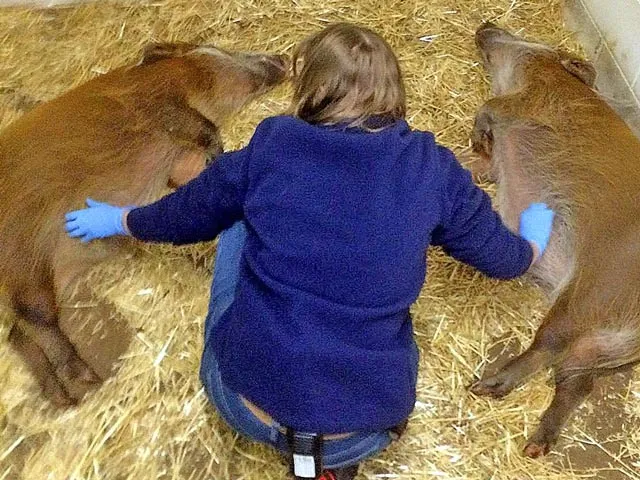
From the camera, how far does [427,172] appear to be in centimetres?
169

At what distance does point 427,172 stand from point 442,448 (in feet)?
3.13

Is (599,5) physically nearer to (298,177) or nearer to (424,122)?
(424,122)

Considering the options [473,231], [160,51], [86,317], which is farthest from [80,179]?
[473,231]

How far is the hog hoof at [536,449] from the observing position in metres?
2.30

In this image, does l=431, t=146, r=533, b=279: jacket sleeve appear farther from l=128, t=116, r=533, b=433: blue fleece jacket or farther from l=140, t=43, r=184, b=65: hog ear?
l=140, t=43, r=184, b=65: hog ear

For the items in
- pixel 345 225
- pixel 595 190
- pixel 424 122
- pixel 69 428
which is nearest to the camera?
pixel 345 225

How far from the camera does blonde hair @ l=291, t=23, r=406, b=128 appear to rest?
5.69 feet

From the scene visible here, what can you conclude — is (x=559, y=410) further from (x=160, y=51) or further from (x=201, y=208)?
(x=160, y=51)

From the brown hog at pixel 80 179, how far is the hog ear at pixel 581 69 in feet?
4.31

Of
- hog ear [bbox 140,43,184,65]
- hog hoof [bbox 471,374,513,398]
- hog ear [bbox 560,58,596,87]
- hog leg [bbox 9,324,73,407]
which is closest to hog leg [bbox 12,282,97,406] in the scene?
hog leg [bbox 9,324,73,407]

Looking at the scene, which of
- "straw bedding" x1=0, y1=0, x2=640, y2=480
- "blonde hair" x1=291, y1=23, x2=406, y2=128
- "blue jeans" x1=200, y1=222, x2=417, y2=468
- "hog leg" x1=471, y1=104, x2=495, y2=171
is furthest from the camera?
"hog leg" x1=471, y1=104, x2=495, y2=171

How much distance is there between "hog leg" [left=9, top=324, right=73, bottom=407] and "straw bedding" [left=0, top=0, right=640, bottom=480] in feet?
0.09

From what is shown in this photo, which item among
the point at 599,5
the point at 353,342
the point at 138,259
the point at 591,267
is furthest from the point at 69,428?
the point at 599,5

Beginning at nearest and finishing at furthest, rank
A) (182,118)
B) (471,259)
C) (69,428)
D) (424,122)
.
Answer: (471,259)
(69,428)
(182,118)
(424,122)
